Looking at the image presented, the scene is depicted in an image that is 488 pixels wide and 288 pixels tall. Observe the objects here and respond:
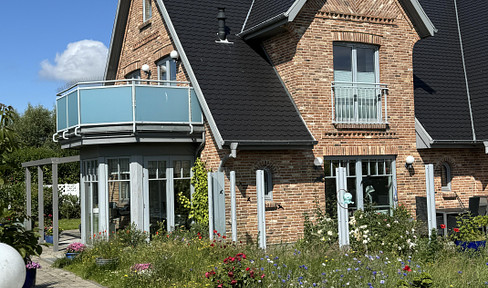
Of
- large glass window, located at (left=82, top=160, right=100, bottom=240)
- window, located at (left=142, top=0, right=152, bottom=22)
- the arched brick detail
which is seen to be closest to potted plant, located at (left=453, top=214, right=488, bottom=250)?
the arched brick detail

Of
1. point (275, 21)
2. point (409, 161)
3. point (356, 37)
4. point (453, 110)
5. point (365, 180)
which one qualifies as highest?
point (275, 21)

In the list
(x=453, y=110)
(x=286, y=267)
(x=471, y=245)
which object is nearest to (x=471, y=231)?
(x=471, y=245)

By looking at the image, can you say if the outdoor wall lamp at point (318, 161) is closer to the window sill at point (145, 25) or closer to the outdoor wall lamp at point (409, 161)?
the outdoor wall lamp at point (409, 161)

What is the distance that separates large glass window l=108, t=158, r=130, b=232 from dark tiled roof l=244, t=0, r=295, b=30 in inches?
211

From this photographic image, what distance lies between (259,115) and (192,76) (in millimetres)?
1968

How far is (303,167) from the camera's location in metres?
15.2

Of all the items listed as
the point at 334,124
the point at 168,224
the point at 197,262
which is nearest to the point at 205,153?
the point at 168,224

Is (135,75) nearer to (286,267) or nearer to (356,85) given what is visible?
(356,85)

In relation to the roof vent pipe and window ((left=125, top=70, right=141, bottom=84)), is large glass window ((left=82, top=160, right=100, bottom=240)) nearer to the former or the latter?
window ((left=125, top=70, right=141, bottom=84))

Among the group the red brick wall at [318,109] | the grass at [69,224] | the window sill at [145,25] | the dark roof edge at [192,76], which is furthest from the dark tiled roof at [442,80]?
the grass at [69,224]

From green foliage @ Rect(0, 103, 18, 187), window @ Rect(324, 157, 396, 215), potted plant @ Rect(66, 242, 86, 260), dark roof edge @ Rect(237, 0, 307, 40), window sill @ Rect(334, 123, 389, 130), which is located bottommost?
potted plant @ Rect(66, 242, 86, 260)

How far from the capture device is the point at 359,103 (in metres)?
16.0

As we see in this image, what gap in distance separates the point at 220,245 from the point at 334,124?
219 inches

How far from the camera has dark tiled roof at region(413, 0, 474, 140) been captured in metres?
17.2
